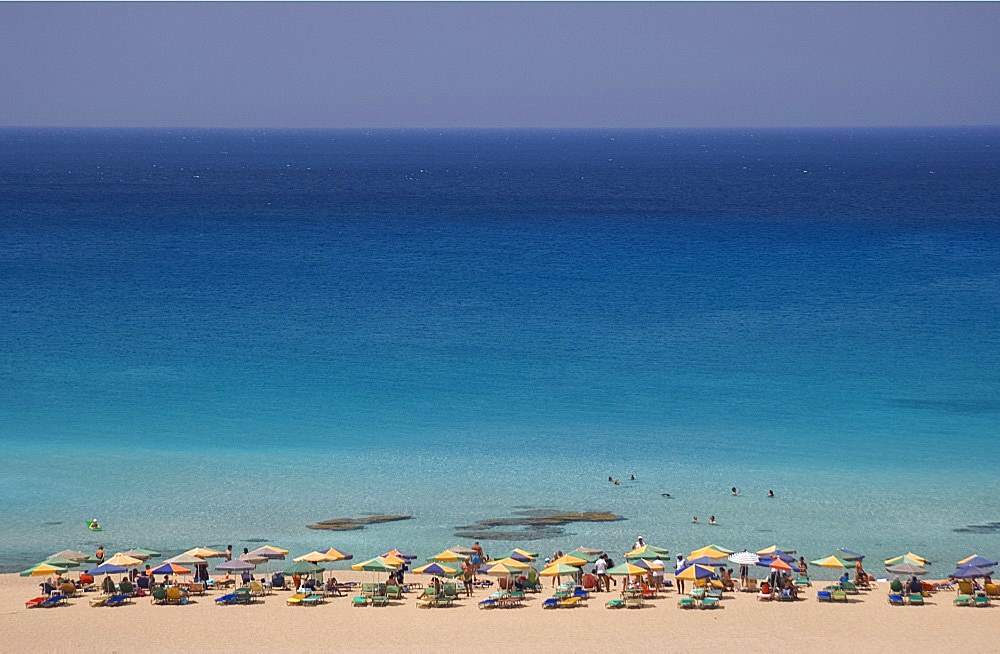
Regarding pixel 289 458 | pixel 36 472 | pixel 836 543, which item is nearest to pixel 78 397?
pixel 36 472

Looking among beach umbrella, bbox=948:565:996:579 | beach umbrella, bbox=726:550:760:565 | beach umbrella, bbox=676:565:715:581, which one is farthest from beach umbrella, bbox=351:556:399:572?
beach umbrella, bbox=948:565:996:579

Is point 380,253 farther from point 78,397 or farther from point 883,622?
point 883,622

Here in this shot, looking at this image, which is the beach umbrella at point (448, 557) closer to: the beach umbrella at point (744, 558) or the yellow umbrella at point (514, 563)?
the yellow umbrella at point (514, 563)

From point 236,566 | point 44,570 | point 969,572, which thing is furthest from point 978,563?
point 44,570

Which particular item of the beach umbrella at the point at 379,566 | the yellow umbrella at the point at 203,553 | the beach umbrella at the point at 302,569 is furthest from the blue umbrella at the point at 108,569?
the beach umbrella at the point at 379,566

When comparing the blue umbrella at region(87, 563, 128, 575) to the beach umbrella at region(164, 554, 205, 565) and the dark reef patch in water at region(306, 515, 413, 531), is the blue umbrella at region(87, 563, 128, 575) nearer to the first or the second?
the beach umbrella at region(164, 554, 205, 565)

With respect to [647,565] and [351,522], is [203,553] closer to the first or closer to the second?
[351,522]
